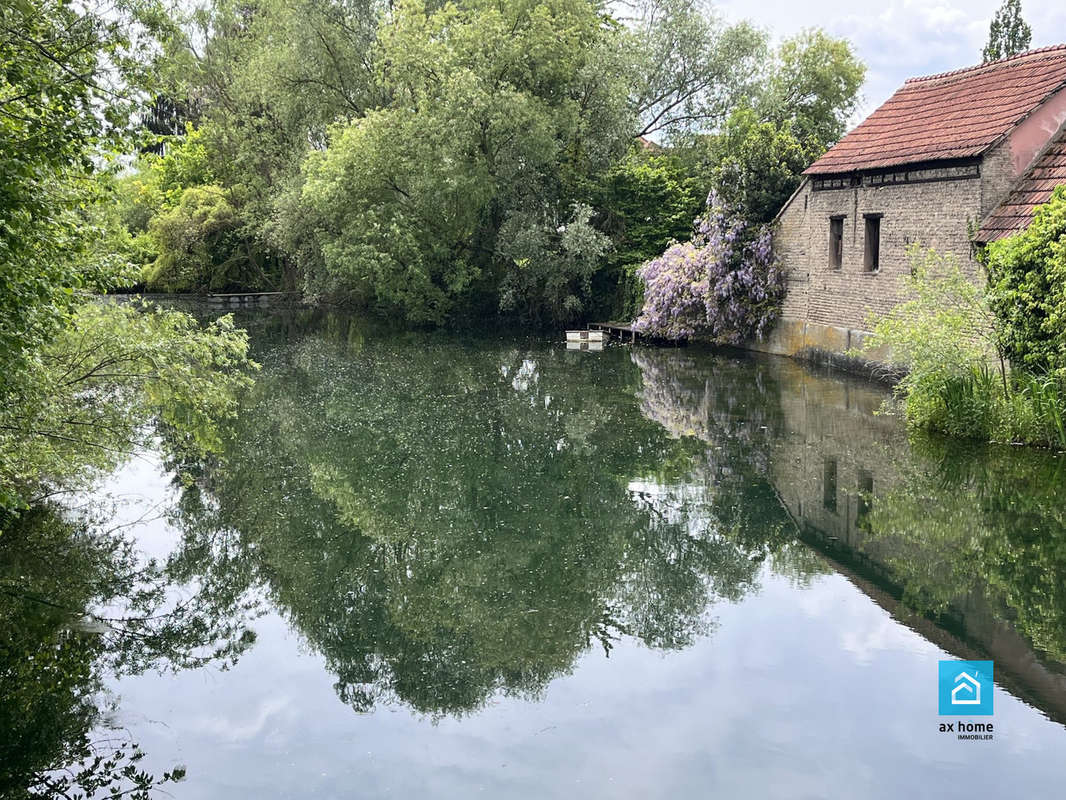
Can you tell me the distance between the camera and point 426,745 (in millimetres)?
7309

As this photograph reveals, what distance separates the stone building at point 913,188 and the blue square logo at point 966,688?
10632mm

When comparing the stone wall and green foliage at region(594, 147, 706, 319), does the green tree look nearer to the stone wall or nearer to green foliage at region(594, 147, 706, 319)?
green foliage at region(594, 147, 706, 319)

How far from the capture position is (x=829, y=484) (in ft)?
45.4

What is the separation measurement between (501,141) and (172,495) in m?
21.3

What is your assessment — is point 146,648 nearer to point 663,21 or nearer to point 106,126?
point 106,126

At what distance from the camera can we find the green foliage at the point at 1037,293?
14.4 m

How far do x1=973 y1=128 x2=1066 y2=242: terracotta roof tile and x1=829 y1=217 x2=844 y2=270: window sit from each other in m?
5.16

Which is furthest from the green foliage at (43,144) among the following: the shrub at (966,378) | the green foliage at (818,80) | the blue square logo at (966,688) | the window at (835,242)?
the green foliage at (818,80)

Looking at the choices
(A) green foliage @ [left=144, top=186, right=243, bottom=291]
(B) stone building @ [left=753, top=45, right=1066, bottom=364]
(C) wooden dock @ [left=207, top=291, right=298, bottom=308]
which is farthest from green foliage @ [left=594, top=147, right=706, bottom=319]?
(C) wooden dock @ [left=207, top=291, right=298, bottom=308]

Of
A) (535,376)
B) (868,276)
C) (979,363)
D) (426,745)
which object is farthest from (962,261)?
(426,745)

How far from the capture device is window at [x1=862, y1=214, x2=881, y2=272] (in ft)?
75.0

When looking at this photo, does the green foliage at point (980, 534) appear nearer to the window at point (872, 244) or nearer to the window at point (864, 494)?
the window at point (864, 494)

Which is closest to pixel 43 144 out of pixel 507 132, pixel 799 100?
pixel 507 132

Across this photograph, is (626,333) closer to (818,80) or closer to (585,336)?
(585,336)
